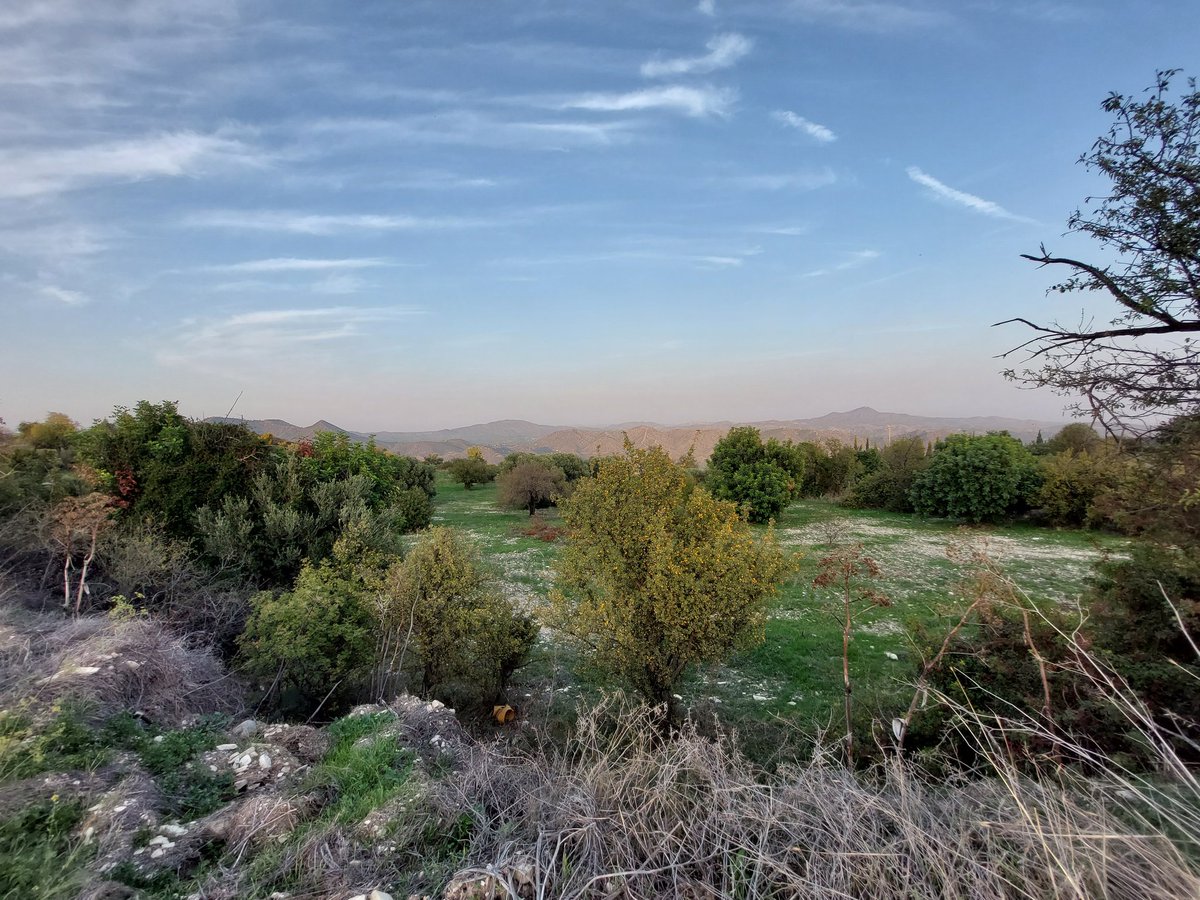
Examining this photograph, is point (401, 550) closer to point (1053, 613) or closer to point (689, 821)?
point (689, 821)

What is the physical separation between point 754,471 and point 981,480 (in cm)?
960

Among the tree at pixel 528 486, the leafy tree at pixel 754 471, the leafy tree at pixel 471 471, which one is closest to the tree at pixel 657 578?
the leafy tree at pixel 754 471

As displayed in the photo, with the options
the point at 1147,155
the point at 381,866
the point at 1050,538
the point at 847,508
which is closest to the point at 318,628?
the point at 381,866

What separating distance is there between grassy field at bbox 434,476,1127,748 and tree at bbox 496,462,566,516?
5.57 meters

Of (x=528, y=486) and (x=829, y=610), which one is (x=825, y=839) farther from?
(x=528, y=486)

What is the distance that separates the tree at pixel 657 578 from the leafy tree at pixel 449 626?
138 cm

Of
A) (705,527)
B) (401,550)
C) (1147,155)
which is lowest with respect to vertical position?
(401,550)

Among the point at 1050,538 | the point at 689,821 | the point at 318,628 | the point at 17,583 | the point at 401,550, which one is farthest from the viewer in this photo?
the point at 1050,538

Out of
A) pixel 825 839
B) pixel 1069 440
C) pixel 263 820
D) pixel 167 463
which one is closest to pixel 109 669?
pixel 263 820

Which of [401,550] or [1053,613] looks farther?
[401,550]

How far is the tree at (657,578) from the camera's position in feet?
22.9

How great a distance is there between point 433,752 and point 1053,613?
7.62m

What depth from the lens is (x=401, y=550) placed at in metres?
12.1

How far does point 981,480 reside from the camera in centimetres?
2414
